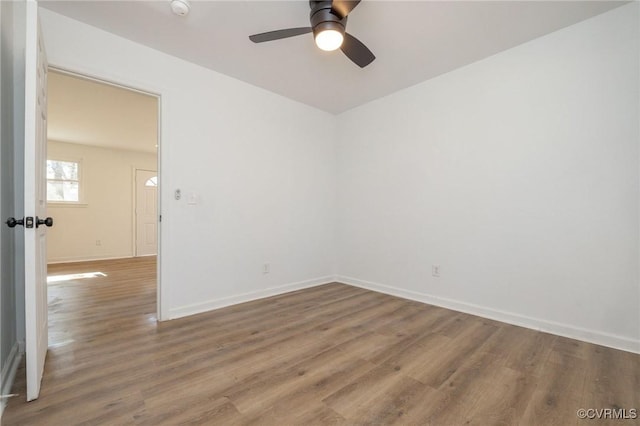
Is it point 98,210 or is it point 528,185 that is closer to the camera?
point 528,185

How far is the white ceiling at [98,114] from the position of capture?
11.6 feet

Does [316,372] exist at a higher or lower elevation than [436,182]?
lower

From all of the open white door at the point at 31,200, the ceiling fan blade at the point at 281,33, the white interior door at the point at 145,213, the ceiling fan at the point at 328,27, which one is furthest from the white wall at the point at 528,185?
the white interior door at the point at 145,213

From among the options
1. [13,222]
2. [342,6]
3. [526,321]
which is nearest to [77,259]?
[13,222]

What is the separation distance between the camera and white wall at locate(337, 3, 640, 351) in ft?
6.86

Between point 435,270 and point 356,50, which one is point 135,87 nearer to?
point 356,50

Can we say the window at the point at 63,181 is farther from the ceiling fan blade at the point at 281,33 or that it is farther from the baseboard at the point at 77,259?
the ceiling fan blade at the point at 281,33

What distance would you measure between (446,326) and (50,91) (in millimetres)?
5358

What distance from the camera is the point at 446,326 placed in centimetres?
250

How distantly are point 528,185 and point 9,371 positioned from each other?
3.96m

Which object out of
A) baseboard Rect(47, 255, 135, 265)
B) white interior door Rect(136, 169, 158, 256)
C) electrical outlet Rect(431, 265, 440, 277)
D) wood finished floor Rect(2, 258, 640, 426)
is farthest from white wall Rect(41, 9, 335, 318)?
baseboard Rect(47, 255, 135, 265)

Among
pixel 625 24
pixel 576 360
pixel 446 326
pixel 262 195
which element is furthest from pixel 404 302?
pixel 625 24

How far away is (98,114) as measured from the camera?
4391mm

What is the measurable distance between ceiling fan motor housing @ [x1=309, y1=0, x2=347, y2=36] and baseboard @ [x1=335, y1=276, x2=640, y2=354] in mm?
2721
